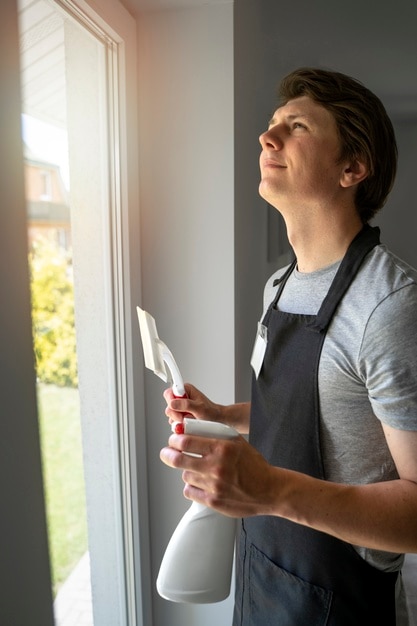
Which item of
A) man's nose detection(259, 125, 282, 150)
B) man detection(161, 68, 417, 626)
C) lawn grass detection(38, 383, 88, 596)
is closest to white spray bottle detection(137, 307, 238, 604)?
man detection(161, 68, 417, 626)

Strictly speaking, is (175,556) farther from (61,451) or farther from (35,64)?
(35,64)

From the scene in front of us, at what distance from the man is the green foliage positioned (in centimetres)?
27

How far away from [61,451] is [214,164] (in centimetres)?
83

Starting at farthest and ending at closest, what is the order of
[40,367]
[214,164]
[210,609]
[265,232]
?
[265,232], [210,609], [214,164], [40,367]

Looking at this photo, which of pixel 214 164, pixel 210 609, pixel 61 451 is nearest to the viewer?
pixel 61 451

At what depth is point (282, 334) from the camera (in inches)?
38.8

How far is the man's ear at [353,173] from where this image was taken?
96 cm

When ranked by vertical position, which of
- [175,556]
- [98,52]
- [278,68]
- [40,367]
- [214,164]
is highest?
[278,68]

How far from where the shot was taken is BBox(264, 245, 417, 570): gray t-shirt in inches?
29.1

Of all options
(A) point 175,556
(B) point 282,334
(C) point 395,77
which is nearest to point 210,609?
(A) point 175,556

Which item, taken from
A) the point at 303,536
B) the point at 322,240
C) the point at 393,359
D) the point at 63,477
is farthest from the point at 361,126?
the point at 63,477

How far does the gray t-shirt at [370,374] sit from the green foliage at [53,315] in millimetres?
531

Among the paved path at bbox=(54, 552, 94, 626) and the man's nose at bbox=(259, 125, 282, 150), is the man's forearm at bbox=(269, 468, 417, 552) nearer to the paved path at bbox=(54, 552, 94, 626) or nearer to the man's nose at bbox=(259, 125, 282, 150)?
the man's nose at bbox=(259, 125, 282, 150)

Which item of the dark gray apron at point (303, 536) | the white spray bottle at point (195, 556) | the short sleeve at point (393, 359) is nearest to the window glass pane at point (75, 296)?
the white spray bottle at point (195, 556)
